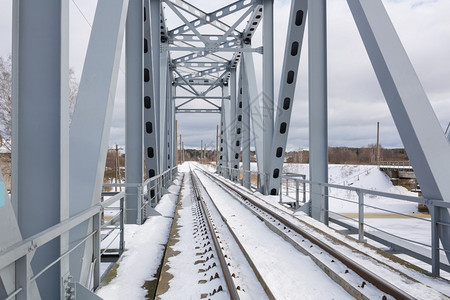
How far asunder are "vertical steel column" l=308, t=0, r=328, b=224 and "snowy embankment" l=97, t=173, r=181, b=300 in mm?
3427

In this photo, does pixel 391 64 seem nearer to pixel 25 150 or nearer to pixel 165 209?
pixel 25 150

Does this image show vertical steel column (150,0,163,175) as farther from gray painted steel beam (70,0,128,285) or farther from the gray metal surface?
gray painted steel beam (70,0,128,285)

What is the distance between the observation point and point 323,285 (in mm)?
3264

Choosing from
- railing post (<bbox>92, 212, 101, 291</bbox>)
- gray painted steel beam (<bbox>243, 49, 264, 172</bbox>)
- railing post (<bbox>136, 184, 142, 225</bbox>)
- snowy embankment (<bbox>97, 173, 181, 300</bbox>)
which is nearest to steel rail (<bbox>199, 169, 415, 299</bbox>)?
snowy embankment (<bbox>97, 173, 181, 300</bbox>)

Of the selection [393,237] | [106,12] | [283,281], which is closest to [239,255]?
[283,281]

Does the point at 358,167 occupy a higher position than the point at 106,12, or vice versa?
the point at 106,12

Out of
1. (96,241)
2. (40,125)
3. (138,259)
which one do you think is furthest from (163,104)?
(40,125)

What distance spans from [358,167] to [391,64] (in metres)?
40.1

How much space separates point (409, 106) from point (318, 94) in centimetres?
330

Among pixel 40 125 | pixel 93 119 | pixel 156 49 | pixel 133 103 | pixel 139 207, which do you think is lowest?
pixel 139 207

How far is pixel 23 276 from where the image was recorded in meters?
1.74

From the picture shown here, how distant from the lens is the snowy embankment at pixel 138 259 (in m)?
3.11

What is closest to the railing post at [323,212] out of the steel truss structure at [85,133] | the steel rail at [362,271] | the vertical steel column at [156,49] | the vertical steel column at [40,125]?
the steel truss structure at [85,133]

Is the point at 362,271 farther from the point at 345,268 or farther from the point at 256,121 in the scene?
the point at 256,121
